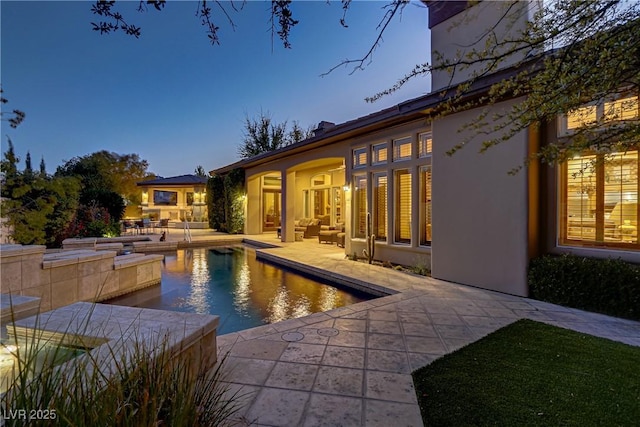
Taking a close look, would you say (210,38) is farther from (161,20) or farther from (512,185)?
(512,185)

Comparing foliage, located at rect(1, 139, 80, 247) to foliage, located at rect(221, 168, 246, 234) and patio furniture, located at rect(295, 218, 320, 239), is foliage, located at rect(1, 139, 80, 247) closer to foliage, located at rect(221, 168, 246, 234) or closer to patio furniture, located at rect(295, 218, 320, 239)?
patio furniture, located at rect(295, 218, 320, 239)

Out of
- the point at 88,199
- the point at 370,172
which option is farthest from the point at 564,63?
the point at 88,199

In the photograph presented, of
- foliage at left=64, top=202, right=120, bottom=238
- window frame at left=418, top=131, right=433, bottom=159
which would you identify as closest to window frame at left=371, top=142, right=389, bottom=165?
window frame at left=418, top=131, right=433, bottom=159

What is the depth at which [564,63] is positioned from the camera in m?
2.73

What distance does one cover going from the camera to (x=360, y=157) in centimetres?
1094

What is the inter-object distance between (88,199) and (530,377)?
17522 millimetres

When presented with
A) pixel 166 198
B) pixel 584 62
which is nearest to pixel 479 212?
pixel 584 62

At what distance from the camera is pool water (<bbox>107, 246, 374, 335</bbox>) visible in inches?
249

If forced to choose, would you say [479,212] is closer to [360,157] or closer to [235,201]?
[360,157]

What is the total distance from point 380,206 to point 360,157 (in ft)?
6.00

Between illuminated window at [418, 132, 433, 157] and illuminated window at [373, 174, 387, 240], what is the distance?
1.49 meters

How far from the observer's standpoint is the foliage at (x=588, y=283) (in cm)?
518

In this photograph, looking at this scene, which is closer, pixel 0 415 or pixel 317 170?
pixel 0 415

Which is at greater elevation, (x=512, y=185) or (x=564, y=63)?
(x=564, y=63)
